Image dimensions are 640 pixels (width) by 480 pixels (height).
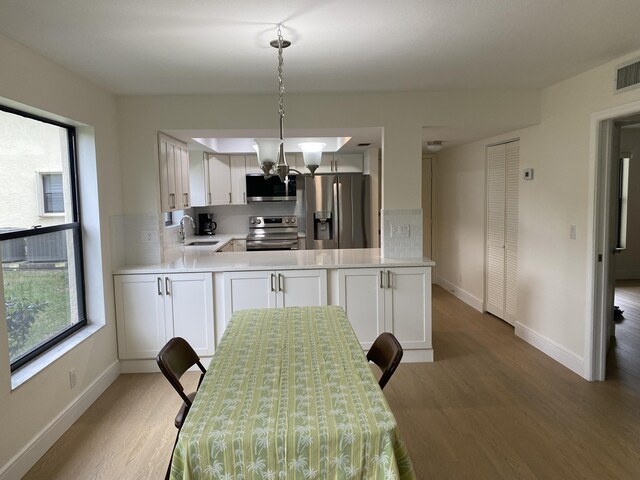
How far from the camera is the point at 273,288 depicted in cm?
395

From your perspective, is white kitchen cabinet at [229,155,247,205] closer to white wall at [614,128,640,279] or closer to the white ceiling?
the white ceiling

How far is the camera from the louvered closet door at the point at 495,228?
5148 millimetres

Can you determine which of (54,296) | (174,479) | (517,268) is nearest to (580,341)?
(517,268)

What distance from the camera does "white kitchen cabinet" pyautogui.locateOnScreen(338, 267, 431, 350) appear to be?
157 inches

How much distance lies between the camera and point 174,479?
141 centimetres

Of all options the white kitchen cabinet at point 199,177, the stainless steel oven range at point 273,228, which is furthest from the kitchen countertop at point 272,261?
the stainless steel oven range at point 273,228

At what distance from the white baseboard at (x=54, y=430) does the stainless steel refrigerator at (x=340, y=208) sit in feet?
11.7

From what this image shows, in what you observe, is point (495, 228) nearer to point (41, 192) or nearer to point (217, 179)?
point (217, 179)

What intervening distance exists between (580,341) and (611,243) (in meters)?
0.88

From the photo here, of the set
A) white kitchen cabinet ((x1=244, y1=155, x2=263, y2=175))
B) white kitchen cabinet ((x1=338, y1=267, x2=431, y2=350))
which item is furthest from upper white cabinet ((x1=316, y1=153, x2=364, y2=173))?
white kitchen cabinet ((x1=338, y1=267, x2=431, y2=350))

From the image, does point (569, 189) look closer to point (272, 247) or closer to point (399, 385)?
point (399, 385)

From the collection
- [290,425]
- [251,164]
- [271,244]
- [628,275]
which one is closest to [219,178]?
[251,164]

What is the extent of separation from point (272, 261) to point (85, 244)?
153 centimetres

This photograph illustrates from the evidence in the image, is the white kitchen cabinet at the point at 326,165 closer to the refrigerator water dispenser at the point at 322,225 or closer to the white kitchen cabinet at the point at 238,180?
the refrigerator water dispenser at the point at 322,225
